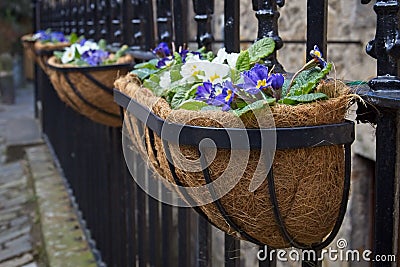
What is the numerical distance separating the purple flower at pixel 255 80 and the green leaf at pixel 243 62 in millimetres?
90

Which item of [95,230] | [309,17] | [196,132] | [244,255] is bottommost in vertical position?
[244,255]

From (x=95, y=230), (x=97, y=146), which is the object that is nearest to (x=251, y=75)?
(x=97, y=146)

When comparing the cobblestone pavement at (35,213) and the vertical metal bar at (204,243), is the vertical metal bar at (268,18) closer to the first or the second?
the vertical metal bar at (204,243)

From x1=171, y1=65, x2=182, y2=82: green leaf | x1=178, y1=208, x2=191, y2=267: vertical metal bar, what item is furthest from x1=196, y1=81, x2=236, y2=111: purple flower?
x1=178, y1=208, x2=191, y2=267: vertical metal bar

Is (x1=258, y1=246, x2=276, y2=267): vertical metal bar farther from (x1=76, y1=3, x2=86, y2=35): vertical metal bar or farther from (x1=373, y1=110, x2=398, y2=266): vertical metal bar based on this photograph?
(x1=76, y1=3, x2=86, y2=35): vertical metal bar

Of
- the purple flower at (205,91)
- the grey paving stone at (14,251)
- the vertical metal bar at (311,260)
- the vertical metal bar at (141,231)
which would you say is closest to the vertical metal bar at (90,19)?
the vertical metal bar at (141,231)

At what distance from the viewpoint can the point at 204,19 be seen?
4.18ft

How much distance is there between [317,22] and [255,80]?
0.48 feet

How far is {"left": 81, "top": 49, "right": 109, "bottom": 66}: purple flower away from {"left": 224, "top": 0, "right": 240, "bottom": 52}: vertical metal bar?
0.85m

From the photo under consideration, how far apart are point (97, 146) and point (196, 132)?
1.73 metres

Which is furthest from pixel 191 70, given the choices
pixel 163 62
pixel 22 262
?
pixel 22 262

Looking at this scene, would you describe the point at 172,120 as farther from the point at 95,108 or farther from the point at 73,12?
the point at 73,12

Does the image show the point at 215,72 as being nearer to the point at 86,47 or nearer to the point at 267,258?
the point at 267,258

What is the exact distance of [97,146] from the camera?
2.56 meters
